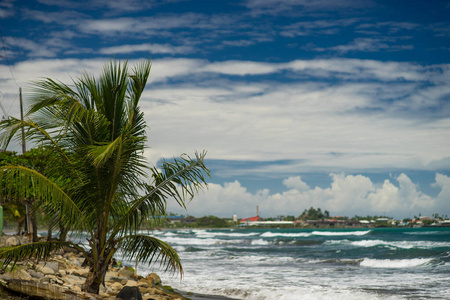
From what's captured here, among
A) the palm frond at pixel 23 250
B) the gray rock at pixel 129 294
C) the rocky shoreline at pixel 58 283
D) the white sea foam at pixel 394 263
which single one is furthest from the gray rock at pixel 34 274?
the white sea foam at pixel 394 263

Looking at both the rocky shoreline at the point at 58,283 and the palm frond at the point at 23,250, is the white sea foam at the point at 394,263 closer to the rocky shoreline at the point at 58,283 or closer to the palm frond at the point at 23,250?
the rocky shoreline at the point at 58,283

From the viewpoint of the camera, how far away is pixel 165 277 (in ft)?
66.1

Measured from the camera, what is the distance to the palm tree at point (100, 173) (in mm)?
8672

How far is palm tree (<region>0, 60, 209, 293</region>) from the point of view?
867cm

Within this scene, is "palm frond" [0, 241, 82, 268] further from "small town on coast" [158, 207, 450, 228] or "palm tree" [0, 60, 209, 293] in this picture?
"small town on coast" [158, 207, 450, 228]

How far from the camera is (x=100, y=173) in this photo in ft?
28.7

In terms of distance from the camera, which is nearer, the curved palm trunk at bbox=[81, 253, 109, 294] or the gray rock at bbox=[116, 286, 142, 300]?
the curved palm trunk at bbox=[81, 253, 109, 294]

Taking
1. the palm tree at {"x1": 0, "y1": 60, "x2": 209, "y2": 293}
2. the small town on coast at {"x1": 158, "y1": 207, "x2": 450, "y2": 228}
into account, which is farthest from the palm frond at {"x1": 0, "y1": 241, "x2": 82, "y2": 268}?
the small town on coast at {"x1": 158, "y1": 207, "x2": 450, "y2": 228}

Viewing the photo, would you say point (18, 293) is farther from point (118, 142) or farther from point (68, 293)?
point (118, 142)

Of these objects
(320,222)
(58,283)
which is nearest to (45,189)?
(58,283)

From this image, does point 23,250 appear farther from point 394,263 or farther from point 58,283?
point 394,263

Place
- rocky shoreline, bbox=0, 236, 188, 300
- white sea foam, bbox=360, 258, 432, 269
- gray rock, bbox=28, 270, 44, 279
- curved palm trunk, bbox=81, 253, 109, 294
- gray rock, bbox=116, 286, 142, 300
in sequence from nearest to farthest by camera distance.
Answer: rocky shoreline, bbox=0, 236, 188, 300, curved palm trunk, bbox=81, 253, 109, 294, gray rock, bbox=116, 286, 142, 300, gray rock, bbox=28, 270, 44, 279, white sea foam, bbox=360, 258, 432, 269

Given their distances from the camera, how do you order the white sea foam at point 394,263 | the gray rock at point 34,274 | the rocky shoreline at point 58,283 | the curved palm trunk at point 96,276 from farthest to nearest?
the white sea foam at point 394,263 < the gray rock at point 34,274 < the curved palm trunk at point 96,276 < the rocky shoreline at point 58,283

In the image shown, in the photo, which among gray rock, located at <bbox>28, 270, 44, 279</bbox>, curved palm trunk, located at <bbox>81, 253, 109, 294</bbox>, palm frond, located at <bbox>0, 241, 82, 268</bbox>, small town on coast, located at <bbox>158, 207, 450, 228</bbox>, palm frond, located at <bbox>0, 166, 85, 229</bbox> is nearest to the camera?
palm frond, located at <bbox>0, 166, 85, 229</bbox>
